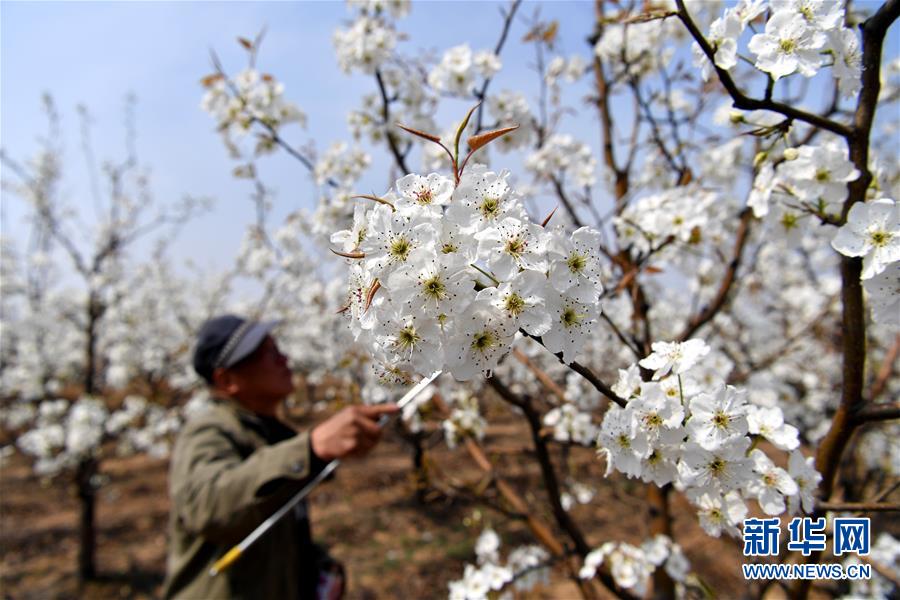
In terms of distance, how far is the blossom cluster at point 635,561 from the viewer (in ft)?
6.72

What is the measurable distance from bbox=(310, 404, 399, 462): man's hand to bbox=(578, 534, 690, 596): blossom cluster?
1028 millimetres

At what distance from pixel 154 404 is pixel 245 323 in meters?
5.83

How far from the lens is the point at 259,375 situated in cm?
251

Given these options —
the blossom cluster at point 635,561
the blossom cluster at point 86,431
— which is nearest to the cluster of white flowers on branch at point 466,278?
the blossom cluster at point 635,561

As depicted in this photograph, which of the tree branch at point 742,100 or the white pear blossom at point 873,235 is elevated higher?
the tree branch at point 742,100

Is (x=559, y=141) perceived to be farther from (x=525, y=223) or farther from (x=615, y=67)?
(x=525, y=223)

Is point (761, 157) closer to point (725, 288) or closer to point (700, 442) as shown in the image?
point (700, 442)

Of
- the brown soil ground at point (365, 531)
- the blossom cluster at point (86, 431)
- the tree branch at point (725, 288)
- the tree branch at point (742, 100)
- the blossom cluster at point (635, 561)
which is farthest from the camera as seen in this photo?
the blossom cluster at point (86, 431)

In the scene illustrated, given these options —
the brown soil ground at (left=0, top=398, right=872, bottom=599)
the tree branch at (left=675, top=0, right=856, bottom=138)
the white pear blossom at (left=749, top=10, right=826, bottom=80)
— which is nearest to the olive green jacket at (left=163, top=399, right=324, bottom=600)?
the tree branch at (left=675, top=0, right=856, bottom=138)

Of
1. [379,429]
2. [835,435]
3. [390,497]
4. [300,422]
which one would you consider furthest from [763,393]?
[300,422]

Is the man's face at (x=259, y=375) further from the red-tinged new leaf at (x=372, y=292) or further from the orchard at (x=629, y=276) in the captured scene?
the red-tinged new leaf at (x=372, y=292)

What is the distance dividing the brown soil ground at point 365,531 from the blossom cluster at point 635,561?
174 cm

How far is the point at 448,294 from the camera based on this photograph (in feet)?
2.61

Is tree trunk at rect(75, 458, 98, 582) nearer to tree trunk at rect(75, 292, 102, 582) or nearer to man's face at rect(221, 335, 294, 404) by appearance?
tree trunk at rect(75, 292, 102, 582)
